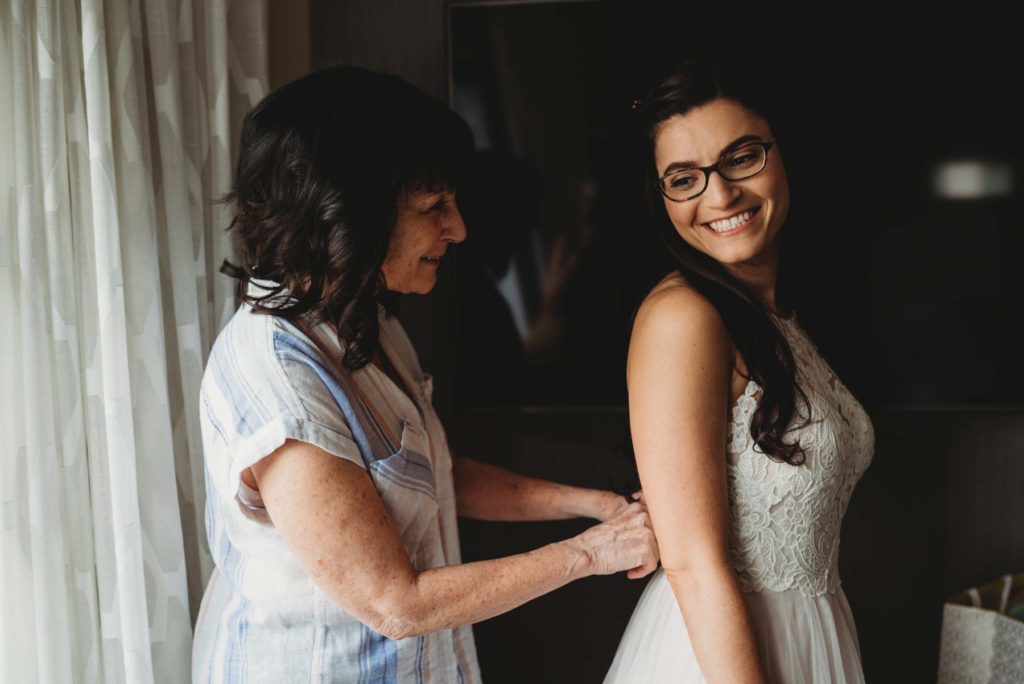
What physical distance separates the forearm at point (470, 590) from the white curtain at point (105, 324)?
497 mm

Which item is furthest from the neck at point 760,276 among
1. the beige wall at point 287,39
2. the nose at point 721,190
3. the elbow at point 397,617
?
the beige wall at point 287,39

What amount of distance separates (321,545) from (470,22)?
1.12 metres

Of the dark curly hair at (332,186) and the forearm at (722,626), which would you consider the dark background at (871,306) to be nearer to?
the forearm at (722,626)

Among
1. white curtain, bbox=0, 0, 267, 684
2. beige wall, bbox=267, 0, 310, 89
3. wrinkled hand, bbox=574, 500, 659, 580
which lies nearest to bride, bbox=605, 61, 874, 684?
wrinkled hand, bbox=574, 500, 659, 580

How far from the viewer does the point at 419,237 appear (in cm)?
118

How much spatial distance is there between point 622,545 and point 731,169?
1.92ft

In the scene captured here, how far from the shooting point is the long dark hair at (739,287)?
1.13 metres

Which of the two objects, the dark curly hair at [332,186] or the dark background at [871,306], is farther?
the dark background at [871,306]

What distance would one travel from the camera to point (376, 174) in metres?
1.07

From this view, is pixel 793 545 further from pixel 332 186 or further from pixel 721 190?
pixel 332 186

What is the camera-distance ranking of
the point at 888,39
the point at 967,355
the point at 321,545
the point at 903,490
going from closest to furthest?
the point at 321,545
the point at 888,39
the point at 967,355
the point at 903,490

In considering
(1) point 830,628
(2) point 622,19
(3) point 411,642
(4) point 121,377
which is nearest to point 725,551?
(1) point 830,628

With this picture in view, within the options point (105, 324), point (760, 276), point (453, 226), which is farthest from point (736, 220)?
point (105, 324)

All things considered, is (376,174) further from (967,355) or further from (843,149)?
(967,355)
